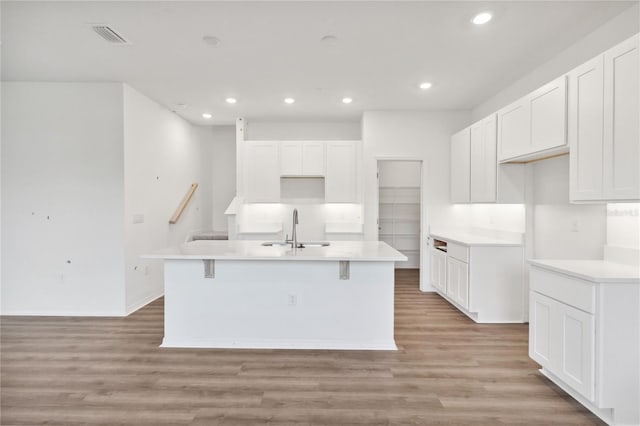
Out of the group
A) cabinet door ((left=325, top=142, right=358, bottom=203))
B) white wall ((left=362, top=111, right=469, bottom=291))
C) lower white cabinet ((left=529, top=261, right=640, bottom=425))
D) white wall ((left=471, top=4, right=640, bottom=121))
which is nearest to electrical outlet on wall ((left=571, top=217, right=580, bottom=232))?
lower white cabinet ((left=529, top=261, right=640, bottom=425))

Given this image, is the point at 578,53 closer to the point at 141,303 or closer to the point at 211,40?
the point at 211,40

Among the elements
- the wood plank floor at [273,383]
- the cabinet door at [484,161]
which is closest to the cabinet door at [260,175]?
the wood plank floor at [273,383]

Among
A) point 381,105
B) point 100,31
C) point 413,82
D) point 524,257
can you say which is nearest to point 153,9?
point 100,31

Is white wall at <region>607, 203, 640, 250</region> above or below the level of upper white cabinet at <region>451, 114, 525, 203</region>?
below

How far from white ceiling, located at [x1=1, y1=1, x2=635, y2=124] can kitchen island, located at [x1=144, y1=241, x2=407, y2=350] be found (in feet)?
6.41

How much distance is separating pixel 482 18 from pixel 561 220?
2096 mm

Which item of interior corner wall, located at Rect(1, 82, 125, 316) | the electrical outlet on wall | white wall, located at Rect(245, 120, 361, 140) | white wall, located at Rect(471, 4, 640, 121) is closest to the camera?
white wall, located at Rect(471, 4, 640, 121)

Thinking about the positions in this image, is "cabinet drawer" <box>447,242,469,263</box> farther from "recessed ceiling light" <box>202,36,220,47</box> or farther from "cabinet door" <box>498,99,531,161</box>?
"recessed ceiling light" <box>202,36,220,47</box>

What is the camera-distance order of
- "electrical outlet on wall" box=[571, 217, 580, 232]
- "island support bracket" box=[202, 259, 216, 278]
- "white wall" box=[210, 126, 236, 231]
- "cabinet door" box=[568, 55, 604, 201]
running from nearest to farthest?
1. "cabinet door" box=[568, 55, 604, 201]
2. "electrical outlet on wall" box=[571, 217, 580, 232]
3. "island support bracket" box=[202, 259, 216, 278]
4. "white wall" box=[210, 126, 236, 231]

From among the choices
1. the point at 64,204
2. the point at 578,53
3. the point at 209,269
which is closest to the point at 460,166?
the point at 578,53

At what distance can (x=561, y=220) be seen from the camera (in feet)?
10.6

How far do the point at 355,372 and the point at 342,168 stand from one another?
3.40m

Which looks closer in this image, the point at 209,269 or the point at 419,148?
the point at 209,269

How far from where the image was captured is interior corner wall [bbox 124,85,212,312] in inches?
162
